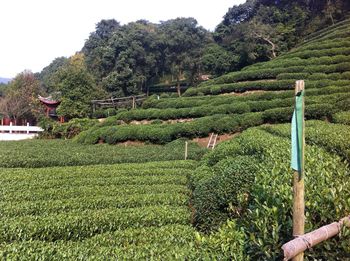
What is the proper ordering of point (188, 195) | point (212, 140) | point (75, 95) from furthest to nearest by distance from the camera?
point (75, 95) < point (212, 140) < point (188, 195)

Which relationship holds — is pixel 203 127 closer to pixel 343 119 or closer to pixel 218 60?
pixel 343 119

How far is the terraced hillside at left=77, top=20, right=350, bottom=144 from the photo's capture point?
20.3 m

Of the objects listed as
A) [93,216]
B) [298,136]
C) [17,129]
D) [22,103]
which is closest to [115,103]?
[17,129]

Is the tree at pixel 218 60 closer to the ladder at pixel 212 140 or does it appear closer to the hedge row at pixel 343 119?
the ladder at pixel 212 140

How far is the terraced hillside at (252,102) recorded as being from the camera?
798 inches

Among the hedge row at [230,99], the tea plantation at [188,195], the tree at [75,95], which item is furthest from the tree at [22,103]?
the tea plantation at [188,195]

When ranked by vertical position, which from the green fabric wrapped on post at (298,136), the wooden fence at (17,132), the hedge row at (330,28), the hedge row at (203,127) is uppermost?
the hedge row at (330,28)

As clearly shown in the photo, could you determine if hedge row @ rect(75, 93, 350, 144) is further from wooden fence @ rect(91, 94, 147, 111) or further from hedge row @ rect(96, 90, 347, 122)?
wooden fence @ rect(91, 94, 147, 111)

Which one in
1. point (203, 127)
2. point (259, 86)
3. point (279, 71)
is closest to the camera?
point (203, 127)

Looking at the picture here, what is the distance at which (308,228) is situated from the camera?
3473 millimetres

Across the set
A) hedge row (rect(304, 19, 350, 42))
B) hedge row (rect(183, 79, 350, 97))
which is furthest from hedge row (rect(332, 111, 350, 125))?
hedge row (rect(304, 19, 350, 42))

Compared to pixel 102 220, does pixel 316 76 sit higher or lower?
higher

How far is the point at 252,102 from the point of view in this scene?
75.0ft

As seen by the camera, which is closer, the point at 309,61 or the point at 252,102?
the point at 252,102
